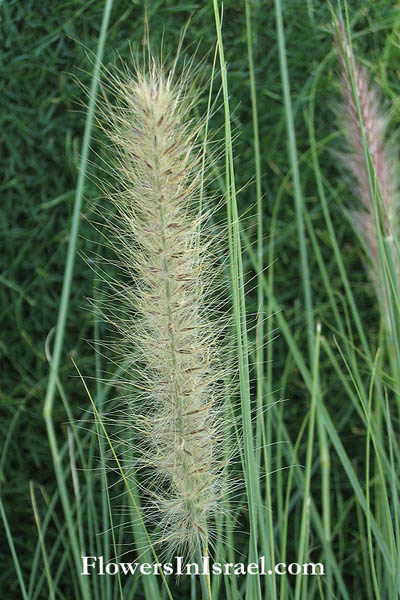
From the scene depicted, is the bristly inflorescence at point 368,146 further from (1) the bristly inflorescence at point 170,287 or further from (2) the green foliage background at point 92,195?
(2) the green foliage background at point 92,195

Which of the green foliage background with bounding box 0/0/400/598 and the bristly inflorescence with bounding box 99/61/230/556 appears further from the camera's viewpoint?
the green foliage background with bounding box 0/0/400/598

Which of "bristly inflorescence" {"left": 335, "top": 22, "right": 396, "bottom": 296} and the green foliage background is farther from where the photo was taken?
the green foliage background

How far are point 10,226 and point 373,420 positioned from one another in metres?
0.65

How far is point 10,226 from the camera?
94 cm

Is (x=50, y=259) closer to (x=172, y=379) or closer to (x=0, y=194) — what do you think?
(x=0, y=194)

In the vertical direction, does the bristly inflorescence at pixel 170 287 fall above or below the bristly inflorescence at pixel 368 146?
below

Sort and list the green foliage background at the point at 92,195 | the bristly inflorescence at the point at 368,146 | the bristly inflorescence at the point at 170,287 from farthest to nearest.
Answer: the green foliage background at the point at 92,195 < the bristly inflorescence at the point at 368,146 < the bristly inflorescence at the point at 170,287

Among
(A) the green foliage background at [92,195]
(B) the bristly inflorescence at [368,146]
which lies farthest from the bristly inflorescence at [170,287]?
(A) the green foliage background at [92,195]

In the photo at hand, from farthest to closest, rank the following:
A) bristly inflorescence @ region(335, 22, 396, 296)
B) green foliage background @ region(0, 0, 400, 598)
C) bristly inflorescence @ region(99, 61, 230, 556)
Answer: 1. green foliage background @ region(0, 0, 400, 598)
2. bristly inflorescence @ region(335, 22, 396, 296)
3. bristly inflorescence @ region(99, 61, 230, 556)

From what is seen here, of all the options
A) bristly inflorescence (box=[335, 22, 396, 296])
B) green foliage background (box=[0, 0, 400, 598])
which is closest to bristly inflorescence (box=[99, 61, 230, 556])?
bristly inflorescence (box=[335, 22, 396, 296])

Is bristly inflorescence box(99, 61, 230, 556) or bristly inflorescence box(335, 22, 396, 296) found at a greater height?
bristly inflorescence box(335, 22, 396, 296)

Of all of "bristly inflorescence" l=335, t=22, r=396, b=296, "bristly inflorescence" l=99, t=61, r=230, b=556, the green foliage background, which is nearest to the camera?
"bristly inflorescence" l=99, t=61, r=230, b=556

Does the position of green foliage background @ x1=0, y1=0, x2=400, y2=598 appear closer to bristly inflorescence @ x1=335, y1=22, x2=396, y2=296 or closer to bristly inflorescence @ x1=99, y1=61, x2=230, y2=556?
bristly inflorescence @ x1=335, y1=22, x2=396, y2=296

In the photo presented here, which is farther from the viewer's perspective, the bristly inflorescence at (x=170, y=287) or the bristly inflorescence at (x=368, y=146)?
the bristly inflorescence at (x=368, y=146)
